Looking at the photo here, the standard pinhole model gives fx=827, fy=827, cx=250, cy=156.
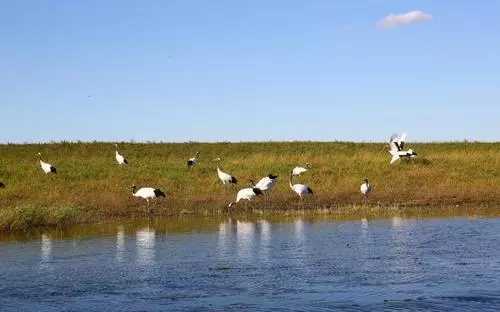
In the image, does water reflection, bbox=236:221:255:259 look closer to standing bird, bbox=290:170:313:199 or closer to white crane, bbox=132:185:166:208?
white crane, bbox=132:185:166:208

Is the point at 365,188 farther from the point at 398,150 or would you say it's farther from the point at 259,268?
the point at 259,268

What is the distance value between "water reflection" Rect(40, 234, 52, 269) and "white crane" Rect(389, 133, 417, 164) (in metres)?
23.1

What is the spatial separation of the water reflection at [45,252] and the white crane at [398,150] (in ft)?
75.8

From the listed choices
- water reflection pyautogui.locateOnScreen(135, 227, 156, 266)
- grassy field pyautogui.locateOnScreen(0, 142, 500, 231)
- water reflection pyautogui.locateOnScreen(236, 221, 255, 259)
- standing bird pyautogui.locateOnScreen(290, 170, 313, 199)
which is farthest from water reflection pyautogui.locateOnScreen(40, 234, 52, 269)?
standing bird pyautogui.locateOnScreen(290, 170, 313, 199)

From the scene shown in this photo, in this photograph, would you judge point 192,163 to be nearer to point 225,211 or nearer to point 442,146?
point 225,211

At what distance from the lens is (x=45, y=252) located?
20656mm

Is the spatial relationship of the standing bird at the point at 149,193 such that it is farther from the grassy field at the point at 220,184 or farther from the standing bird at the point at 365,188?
the standing bird at the point at 365,188

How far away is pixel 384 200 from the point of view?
3422 cm

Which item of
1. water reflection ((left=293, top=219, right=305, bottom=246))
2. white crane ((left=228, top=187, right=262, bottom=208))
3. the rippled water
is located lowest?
the rippled water

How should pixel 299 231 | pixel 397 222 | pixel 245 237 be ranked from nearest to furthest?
1. pixel 245 237
2. pixel 299 231
3. pixel 397 222

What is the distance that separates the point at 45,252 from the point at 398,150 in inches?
1093

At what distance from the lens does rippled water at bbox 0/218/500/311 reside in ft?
47.1

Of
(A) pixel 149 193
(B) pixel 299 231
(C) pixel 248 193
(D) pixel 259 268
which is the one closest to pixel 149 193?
(A) pixel 149 193

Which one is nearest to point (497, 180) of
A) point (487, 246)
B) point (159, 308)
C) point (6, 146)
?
point (487, 246)
